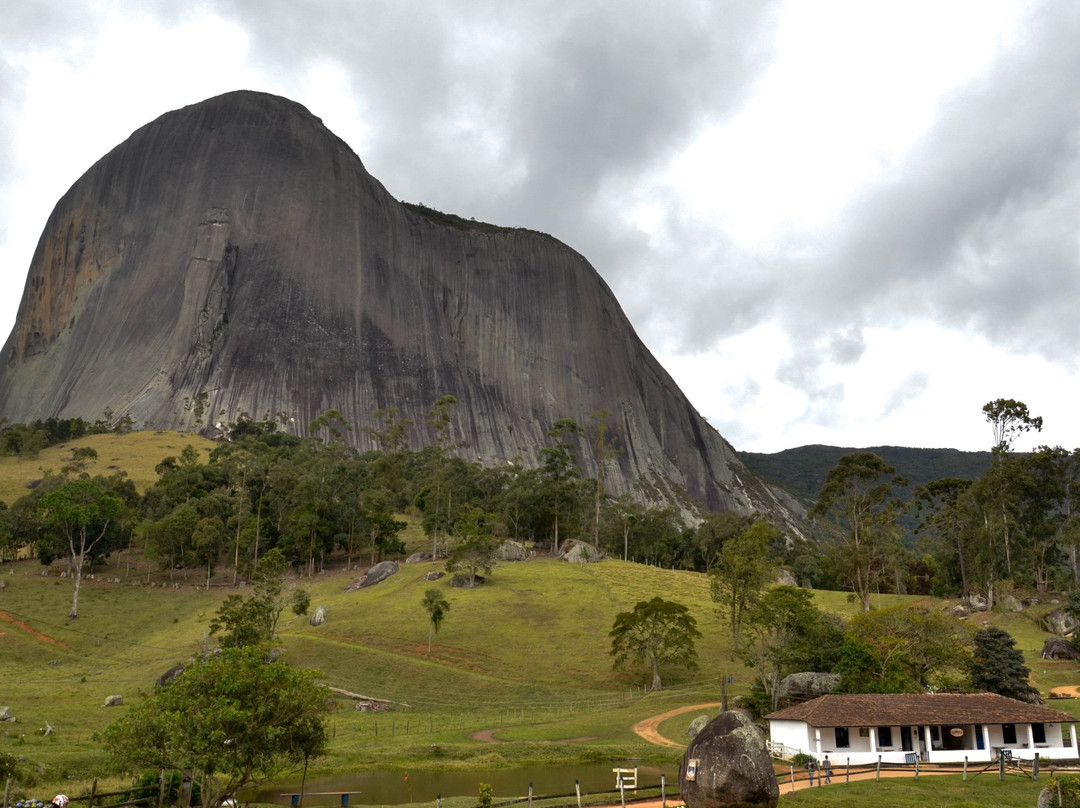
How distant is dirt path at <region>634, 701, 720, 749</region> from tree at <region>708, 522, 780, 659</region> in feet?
29.3

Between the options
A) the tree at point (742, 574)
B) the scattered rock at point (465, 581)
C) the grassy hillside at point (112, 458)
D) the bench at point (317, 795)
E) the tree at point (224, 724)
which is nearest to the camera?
the tree at point (224, 724)

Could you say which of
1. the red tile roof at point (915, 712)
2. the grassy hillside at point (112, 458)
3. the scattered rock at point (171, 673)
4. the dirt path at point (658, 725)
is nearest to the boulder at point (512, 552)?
the scattered rock at point (171, 673)

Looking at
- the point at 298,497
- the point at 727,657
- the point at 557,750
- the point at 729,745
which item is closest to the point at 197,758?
the point at 729,745

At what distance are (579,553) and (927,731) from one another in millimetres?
54610

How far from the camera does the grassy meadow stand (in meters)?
34.2

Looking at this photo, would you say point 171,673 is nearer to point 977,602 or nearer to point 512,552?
point 512,552

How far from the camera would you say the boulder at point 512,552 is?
84.8 metres

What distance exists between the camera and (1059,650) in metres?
56.1

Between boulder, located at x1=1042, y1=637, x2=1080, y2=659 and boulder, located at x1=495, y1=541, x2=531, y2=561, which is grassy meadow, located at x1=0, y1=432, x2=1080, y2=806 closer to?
boulder, located at x1=1042, y1=637, x2=1080, y2=659

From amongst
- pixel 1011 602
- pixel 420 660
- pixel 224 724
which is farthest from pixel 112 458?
pixel 1011 602

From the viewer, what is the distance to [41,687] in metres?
47.9

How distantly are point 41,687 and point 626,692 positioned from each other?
1431 inches

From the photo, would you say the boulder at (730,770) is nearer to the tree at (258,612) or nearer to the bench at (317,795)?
the bench at (317,795)

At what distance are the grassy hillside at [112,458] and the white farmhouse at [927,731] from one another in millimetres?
93125
